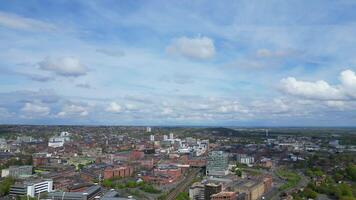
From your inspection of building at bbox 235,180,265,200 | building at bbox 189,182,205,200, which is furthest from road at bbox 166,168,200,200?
building at bbox 235,180,265,200

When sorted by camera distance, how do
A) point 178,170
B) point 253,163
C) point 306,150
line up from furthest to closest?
point 306,150, point 253,163, point 178,170

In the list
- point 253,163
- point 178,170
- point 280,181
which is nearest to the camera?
point 280,181

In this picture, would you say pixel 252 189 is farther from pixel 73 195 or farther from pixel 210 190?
pixel 73 195

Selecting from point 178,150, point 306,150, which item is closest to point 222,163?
point 178,150

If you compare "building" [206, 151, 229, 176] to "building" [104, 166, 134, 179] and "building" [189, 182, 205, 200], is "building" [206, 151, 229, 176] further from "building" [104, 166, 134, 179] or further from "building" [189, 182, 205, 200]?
"building" [189, 182, 205, 200]

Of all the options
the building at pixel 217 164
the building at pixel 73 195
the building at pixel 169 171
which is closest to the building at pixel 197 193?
the building at pixel 73 195

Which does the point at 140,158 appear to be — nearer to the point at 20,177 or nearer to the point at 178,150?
the point at 178,150

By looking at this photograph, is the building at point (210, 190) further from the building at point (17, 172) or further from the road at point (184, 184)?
the building at point (17, 172)
